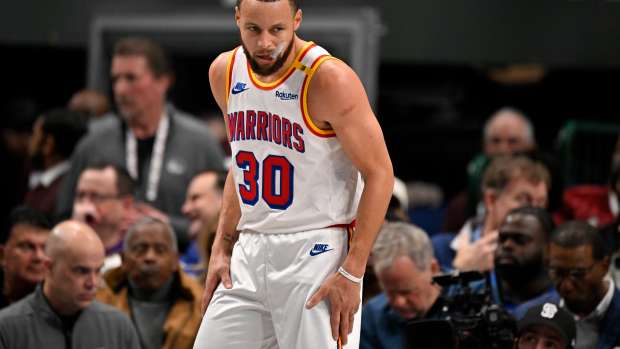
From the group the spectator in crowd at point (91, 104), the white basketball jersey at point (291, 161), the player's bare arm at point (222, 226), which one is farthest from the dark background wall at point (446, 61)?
the white basketball jersey at point (291, 161)

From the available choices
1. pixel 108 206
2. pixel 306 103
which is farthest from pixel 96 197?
pixel 306 103

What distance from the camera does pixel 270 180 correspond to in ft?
14.3

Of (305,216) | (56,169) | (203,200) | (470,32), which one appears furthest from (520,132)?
(305,216)

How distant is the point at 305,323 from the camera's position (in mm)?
4262

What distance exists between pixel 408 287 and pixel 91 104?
13.0ft

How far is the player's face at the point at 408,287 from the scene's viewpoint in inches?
227

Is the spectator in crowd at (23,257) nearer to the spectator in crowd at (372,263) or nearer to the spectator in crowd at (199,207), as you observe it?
the spectator in crowd at (199,207)

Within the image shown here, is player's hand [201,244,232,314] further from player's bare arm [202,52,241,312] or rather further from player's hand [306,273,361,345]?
player's hand [306,273,361,345]

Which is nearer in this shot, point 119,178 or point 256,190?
point 256,190

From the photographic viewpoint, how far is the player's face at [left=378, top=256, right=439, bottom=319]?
577 cm

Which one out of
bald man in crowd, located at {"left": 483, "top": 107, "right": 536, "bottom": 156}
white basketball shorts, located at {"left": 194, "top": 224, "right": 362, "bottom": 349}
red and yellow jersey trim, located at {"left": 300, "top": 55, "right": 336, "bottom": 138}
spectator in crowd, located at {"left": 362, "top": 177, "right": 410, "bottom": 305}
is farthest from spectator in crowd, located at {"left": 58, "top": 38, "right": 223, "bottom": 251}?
red and yellow jersey trim, located at {"left": 300, "top": 55, "right": 336, "bottom": 138}

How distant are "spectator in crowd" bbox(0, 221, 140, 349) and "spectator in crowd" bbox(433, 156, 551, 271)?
1798 millimetres

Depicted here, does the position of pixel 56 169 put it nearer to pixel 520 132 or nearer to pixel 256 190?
pixel 520 132

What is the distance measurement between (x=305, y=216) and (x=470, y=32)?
540cm
